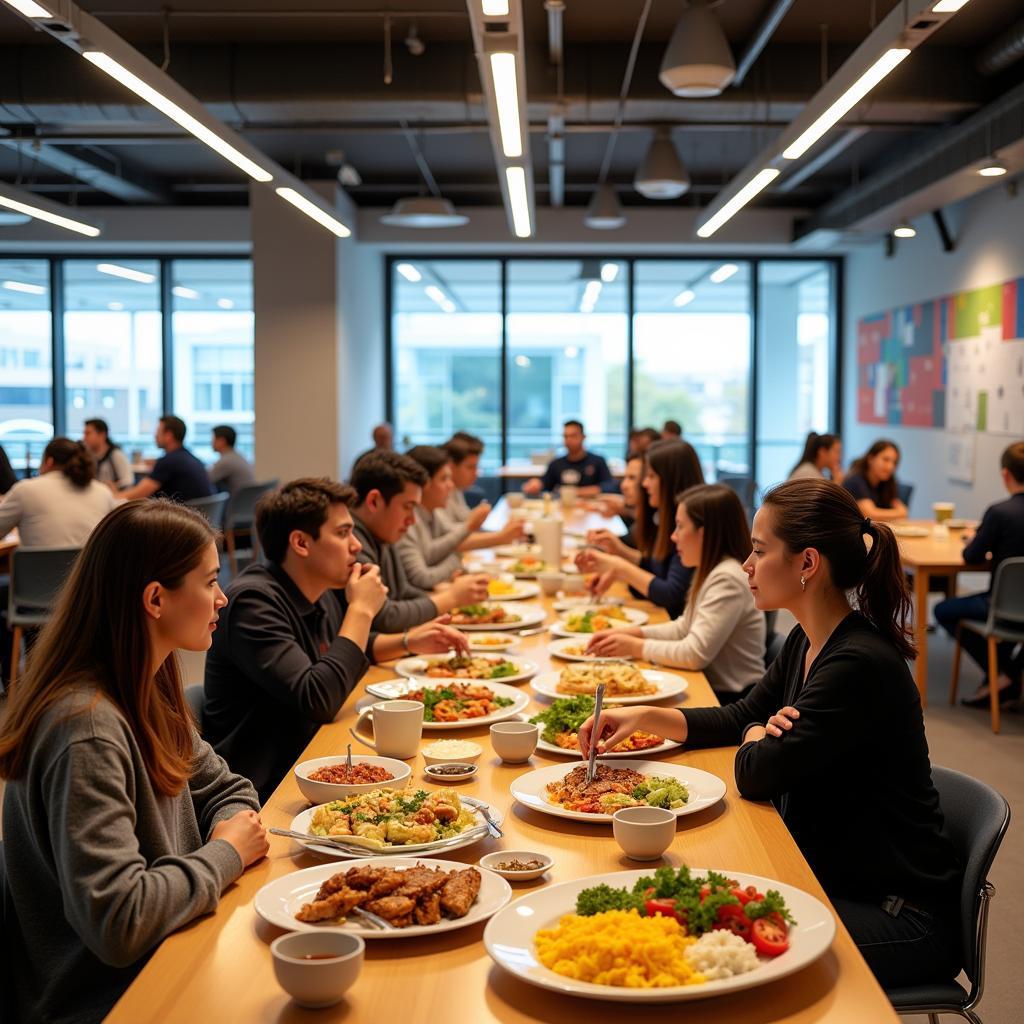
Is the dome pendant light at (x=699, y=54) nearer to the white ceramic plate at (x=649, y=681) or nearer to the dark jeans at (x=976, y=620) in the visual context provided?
the dark jeans at (x=976, y=620)

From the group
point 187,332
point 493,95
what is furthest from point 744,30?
point 187,332

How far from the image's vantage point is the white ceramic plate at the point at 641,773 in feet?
6.27

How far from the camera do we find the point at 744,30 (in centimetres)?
679

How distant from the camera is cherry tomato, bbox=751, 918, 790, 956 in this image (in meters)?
1.40

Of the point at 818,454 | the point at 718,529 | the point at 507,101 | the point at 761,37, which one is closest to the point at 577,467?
the point at 818,454

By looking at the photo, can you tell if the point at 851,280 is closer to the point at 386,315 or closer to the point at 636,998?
the point at 386,315

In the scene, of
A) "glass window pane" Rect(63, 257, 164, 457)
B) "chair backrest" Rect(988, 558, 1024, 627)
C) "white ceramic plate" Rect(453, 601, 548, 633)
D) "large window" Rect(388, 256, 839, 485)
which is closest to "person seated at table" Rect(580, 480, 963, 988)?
"white ceramic plate" Rect(453, 601, 548, 633)

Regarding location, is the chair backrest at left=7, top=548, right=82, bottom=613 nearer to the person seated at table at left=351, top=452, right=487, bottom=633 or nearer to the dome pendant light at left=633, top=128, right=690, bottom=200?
the person seated at table at left=351, top=452, right=487, bottom=633

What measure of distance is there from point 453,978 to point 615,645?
178cm

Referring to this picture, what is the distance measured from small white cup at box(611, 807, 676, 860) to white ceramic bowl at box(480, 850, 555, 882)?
0.11 meters

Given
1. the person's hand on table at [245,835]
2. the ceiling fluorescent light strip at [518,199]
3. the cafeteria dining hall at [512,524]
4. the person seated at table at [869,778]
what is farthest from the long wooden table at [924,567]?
the person's hand on table at [245,835]

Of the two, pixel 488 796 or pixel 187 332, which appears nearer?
pixel 488 796

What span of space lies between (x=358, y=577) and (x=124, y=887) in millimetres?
1521

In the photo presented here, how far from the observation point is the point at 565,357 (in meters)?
13.1
